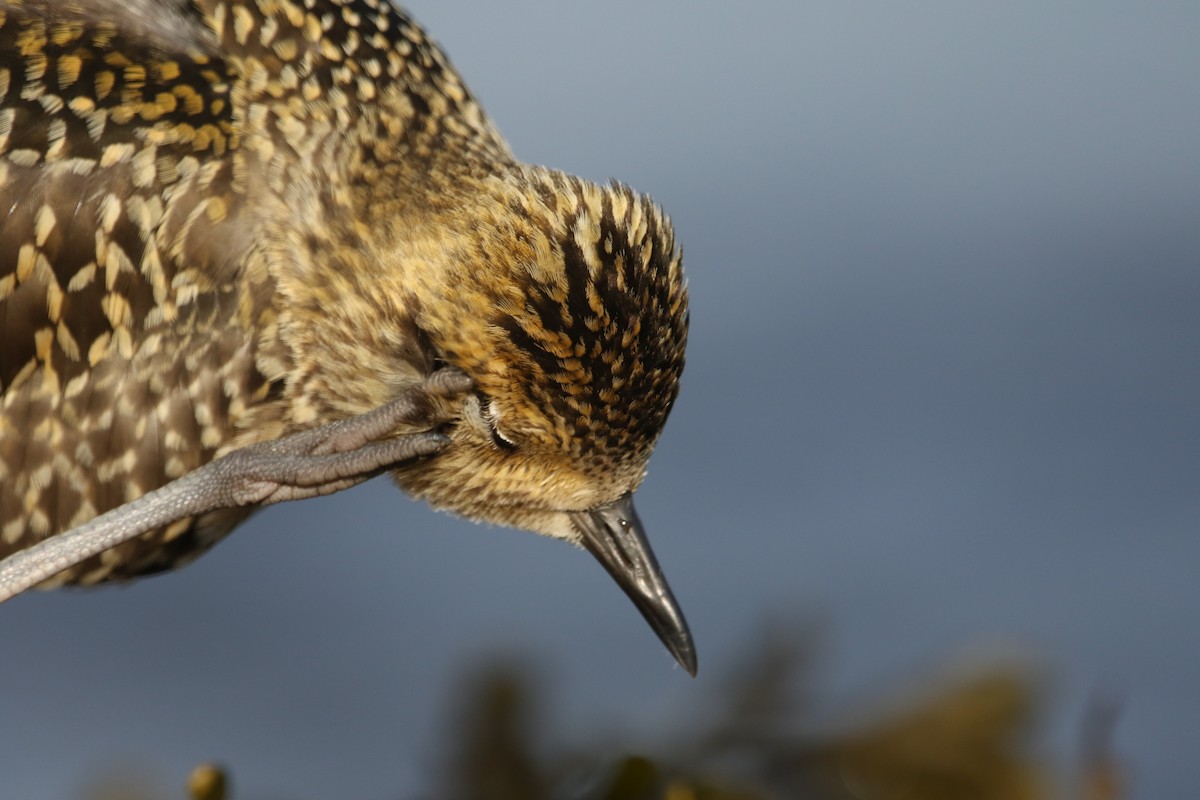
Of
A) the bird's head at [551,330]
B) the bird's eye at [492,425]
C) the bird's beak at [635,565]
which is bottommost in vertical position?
the bird's beak at [635,565]

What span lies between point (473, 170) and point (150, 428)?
3.86 feet

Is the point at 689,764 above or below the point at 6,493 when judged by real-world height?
above

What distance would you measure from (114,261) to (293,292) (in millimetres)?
493

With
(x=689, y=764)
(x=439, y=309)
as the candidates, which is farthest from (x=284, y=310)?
(x=689, y=764)

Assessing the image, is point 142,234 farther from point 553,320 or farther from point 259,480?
point 553,320

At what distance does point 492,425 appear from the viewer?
4.02m

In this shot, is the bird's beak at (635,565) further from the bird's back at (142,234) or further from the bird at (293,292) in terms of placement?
the bird's back at (142,234)

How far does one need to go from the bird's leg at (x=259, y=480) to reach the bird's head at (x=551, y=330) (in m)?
0.15

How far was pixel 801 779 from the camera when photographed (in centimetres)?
380

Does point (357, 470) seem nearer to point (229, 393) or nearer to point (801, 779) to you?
point (229, 393)

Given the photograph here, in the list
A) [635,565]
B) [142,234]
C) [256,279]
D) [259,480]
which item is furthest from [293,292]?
[635,565]

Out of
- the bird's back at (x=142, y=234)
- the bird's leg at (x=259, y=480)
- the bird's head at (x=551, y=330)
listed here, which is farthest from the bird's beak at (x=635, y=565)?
the bird's back at (x=142, y=234)

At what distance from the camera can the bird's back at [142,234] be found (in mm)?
4191

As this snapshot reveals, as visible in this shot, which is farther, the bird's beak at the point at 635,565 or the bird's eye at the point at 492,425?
the bird's beak at the point at 635,565
